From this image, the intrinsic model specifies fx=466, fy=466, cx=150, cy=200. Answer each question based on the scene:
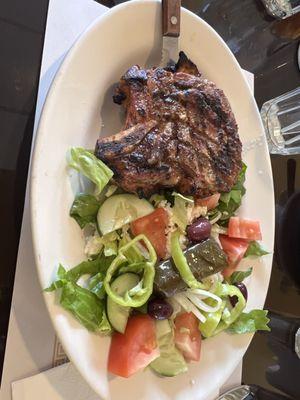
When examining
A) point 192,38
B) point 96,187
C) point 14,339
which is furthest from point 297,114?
point 14,339

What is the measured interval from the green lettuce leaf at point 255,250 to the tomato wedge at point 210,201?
0.30m

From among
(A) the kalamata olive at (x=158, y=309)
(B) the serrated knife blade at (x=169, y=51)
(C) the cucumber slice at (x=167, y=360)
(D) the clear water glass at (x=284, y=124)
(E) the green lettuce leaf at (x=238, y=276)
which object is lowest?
(C) the cucumber slice at (x=167, y=360)

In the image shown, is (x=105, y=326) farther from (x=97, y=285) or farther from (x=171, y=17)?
(x=171, y=17)

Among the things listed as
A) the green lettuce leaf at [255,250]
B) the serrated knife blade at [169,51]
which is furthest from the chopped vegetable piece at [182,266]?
the serrated knife blade at [169,51]

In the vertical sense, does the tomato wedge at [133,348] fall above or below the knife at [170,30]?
below

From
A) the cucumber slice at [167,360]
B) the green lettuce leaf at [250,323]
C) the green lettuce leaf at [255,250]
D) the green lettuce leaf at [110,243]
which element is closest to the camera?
the green lettuce leaf at [110,243]

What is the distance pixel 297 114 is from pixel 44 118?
1.66 m

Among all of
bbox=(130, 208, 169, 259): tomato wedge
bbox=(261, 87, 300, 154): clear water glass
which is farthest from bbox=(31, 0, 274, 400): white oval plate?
bbox=(261, 87, 300, 154): clear water glass

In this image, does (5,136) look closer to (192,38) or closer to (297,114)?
(192,38)

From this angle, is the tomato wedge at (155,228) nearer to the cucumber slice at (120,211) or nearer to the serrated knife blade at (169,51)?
the cucumber slice at (120,211)

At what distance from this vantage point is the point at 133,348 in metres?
1.71

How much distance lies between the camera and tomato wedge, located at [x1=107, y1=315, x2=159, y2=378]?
1683 millimetres

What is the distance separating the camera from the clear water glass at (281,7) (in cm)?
257

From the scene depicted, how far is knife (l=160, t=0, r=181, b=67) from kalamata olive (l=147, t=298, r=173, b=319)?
3.26 feet
